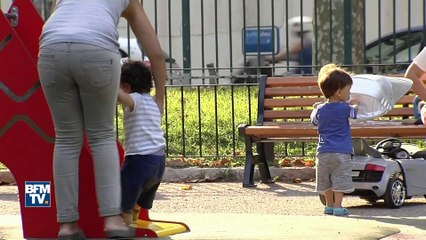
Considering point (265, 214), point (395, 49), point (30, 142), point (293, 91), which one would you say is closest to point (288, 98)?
point (293, 91)

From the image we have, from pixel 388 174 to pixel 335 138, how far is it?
578mm

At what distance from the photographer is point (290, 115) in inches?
359

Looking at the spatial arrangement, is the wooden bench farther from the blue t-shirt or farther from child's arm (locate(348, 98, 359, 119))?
the blue t-shirt

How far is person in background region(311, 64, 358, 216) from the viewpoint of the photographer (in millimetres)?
7125

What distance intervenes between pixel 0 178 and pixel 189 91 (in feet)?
7.33

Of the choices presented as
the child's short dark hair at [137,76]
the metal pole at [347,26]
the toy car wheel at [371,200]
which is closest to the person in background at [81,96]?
the child's short dark hair at [137,76]

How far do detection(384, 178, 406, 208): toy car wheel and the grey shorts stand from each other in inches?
15.9

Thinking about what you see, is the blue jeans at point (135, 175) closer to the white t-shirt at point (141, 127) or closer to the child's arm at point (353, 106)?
the white t-shirt at point (141, 127)

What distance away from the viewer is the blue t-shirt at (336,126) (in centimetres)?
716

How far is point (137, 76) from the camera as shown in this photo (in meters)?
5.54

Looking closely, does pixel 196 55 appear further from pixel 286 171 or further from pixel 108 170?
pixel 108 170

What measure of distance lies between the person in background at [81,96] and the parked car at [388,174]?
2871mm

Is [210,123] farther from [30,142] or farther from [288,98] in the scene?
[30,142]

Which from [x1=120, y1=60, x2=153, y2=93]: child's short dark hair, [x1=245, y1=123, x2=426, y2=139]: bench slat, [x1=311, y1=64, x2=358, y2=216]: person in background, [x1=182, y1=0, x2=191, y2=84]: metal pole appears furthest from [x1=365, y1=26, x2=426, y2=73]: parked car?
[x1=120, y1=60, x2=153, y2=93]: child's short dark hair
